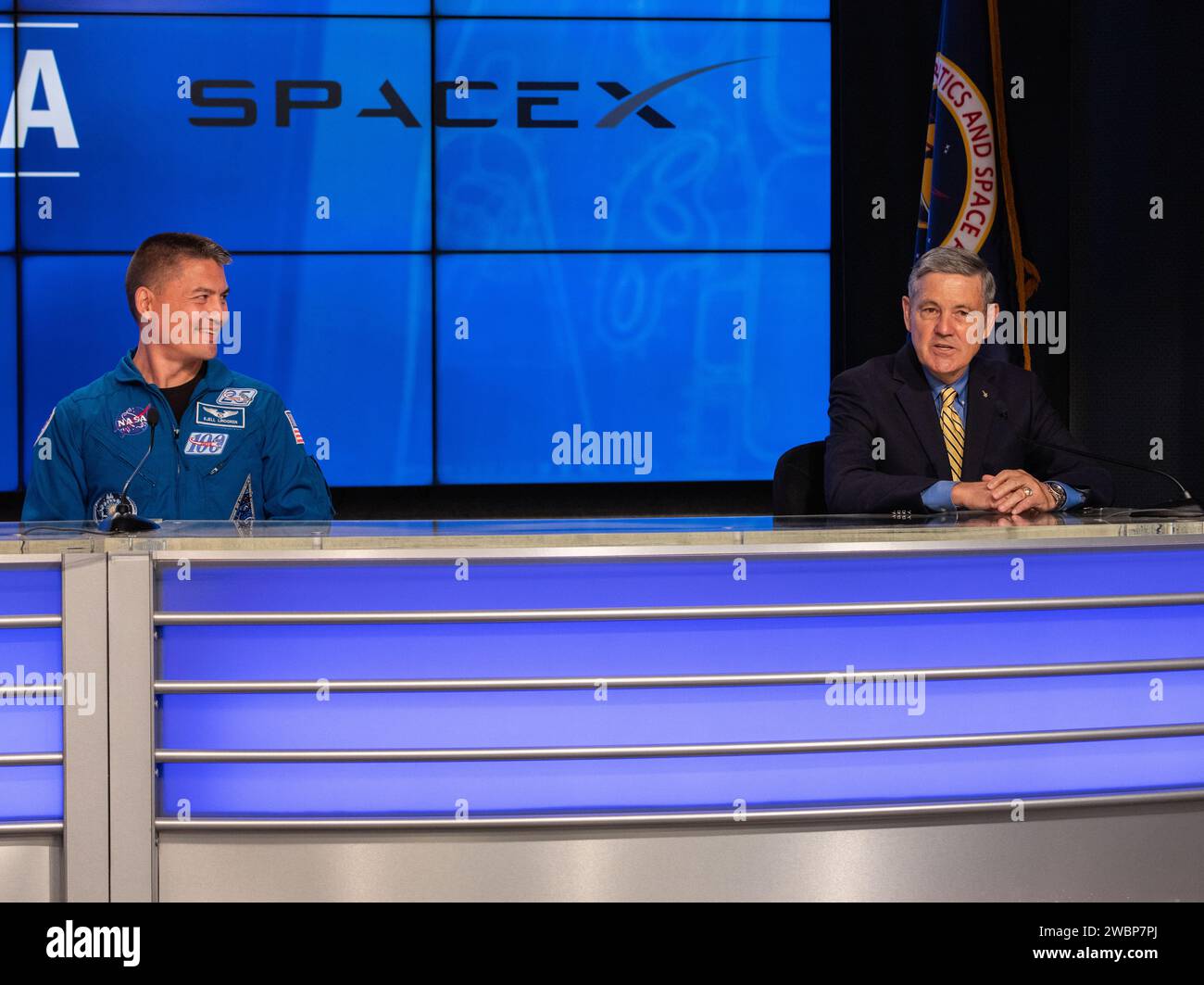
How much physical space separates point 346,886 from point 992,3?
13.7 ft

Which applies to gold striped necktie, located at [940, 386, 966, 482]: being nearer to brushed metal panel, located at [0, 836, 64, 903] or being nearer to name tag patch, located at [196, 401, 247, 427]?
name tag patch, located at [196, 401, 247, 427]

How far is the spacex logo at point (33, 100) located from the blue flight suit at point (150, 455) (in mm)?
2683

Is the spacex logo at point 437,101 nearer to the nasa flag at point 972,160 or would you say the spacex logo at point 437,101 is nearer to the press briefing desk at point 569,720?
the nasa flag at point 972,160

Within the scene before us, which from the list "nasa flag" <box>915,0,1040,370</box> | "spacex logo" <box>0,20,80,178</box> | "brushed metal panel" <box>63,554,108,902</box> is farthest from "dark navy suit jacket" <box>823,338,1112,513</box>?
"spacex logo" <box>0,20,80,178</box>

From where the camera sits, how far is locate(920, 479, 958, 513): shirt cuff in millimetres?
2500

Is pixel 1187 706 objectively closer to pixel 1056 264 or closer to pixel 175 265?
pixel 175 265

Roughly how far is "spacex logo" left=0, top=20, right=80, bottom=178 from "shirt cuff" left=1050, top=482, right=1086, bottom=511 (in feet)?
13.6

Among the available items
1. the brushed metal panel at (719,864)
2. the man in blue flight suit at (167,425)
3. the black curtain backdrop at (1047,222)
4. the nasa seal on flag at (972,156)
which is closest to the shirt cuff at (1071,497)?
the brushed metal panel at (719,864)

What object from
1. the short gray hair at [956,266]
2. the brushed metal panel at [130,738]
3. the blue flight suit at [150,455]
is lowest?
the brushed metal panel at [130,738]

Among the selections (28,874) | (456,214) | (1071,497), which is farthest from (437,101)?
(28,874)

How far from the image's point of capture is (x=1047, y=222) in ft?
17.2

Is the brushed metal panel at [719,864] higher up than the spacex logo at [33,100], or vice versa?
the spacex logo at [33,100]

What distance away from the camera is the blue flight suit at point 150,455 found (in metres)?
2.60

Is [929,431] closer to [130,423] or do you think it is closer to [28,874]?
[130,423]
